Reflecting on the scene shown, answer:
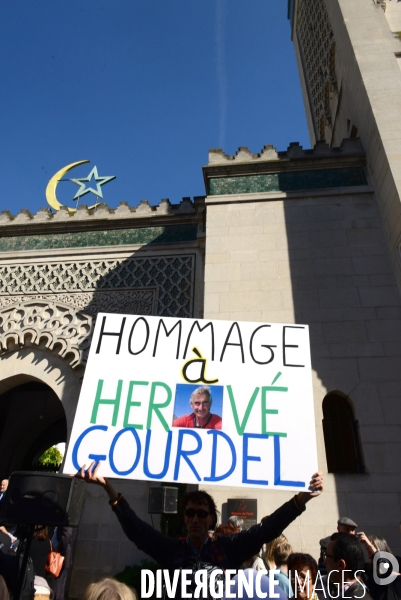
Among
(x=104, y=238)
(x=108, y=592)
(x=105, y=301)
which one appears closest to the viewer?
(x=108, y=592)

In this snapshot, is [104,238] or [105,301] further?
[104,238]

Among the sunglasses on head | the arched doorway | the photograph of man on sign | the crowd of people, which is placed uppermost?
the arched doorway

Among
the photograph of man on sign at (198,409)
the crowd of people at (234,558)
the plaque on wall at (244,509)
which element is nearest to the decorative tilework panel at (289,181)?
the plaque on wall at (244,509)

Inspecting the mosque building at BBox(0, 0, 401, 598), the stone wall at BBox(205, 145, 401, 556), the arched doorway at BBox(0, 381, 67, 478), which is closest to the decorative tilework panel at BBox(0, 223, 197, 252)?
the mosque building at BBox(0, 0, 401, 598)

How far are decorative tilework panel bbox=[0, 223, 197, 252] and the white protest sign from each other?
494 centimetres

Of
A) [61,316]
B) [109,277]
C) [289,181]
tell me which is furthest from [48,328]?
[289,181]

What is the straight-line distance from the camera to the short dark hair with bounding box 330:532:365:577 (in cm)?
179

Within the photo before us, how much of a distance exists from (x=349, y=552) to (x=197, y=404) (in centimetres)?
99

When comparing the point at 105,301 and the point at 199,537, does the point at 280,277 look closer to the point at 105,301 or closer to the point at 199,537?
the point at 105,301

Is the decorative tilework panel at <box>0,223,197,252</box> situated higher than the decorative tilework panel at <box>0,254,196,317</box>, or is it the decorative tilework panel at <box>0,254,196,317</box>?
the decorative tilework panel at <box>0,223,197,252</box>

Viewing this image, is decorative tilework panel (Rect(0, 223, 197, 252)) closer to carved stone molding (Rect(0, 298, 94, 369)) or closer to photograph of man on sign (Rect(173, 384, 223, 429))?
carved stone molding (Rect(0, 298, 94, 369))

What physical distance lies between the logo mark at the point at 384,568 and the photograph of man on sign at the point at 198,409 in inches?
41.1

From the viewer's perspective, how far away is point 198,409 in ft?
7.52

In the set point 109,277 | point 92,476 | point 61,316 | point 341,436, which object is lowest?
point 92,476
